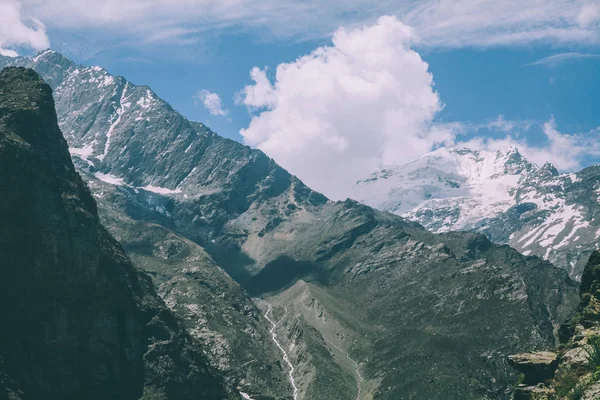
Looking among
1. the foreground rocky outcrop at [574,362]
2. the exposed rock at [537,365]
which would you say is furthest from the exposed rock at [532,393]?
the exposed rock at [537,365]

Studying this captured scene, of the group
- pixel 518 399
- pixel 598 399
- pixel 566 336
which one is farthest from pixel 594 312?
pixel 598 399

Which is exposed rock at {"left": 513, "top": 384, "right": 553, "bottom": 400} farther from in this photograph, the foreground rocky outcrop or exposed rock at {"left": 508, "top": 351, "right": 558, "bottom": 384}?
exposed rock at {"left": 508, "top": 351, "right": 558, "bottom": 384}

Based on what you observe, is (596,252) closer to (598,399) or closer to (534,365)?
(534,365)

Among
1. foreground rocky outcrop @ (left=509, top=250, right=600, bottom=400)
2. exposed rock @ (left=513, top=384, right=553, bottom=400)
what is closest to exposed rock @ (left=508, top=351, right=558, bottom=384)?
foreground rocky outcrop @ (left=509, top=250, right=600, bottom=400)

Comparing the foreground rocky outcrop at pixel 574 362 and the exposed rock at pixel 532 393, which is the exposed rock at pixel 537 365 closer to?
the foreground rocky outcrop at pixel 574 362

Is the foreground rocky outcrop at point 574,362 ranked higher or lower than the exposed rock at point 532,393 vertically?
higher

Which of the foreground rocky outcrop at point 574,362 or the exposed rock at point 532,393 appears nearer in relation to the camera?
the foreground rocky outcrop at point 574,362

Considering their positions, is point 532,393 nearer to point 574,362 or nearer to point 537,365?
point 537,365

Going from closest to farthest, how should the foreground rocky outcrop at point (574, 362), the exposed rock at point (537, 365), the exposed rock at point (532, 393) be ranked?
the foreground rocky outcrop at point (574, 362) < the exposed rock at point (532, 393) < the exposed rock at point (537, 365)

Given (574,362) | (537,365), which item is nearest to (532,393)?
A: (537,365)
